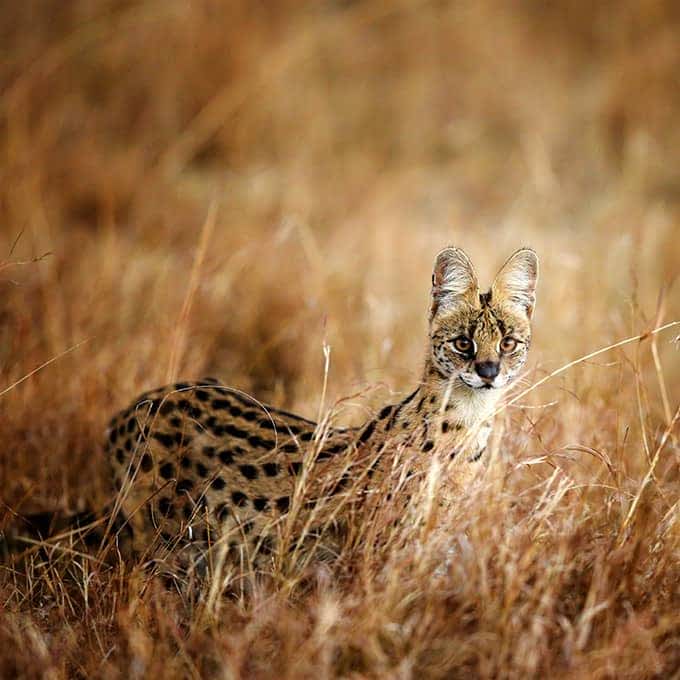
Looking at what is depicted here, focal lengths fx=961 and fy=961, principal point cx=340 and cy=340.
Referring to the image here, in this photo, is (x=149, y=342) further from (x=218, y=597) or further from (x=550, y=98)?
(x=550, y=98)

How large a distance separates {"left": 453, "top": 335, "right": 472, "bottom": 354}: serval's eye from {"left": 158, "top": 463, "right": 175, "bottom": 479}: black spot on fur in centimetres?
94

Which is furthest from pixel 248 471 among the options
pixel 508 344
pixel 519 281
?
pixel 519 281

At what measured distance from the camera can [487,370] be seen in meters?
2.57

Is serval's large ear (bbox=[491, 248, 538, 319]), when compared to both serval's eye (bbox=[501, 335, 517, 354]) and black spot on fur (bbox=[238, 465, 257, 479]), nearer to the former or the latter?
serval's eye (bbox=[501, 335, 517, 354])

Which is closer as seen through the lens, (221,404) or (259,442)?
(259,442)

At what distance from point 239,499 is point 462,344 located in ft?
2.62

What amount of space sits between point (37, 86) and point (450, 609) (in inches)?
204

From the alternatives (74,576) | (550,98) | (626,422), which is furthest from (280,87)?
(74,576)

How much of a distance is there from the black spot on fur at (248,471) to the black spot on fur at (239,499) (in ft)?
0.18

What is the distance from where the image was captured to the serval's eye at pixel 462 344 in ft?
8.75

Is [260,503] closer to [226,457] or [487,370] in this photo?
[226,457]

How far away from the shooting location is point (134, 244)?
5.62 metres

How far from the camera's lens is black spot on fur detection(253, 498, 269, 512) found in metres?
2.79

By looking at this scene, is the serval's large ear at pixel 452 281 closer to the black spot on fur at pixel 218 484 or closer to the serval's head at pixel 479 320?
the serval's head at pixel 479 320
